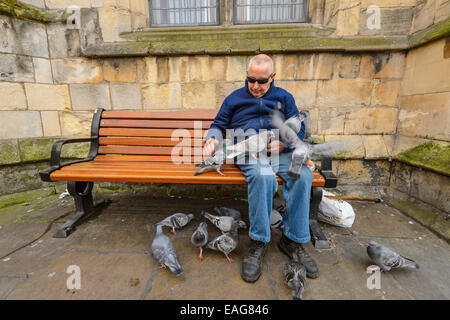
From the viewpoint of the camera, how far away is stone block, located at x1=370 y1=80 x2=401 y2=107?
2.99 metres

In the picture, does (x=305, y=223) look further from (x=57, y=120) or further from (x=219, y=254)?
(x=57, y=120)

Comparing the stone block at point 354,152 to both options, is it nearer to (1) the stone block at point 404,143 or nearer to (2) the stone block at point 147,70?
(1) the stone block at point 404,143

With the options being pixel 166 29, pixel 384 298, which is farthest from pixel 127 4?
pixel 384 298

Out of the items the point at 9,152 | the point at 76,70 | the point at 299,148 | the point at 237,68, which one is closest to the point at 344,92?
the point at 237,68

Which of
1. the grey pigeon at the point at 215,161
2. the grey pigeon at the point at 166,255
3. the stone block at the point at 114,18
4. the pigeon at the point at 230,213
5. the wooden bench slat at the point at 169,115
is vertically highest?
the stone block at the point at 114,18

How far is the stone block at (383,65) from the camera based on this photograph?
2.92 metres

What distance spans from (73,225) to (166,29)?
296cm

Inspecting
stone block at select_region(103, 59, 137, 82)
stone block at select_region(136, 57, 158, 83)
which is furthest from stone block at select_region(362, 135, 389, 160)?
stone block at select_region(103, 59, 137, 82)

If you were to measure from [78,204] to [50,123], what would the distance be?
168 centimetres

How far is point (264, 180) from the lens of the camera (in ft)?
5.57

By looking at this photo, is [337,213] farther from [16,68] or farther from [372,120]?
[16,68]

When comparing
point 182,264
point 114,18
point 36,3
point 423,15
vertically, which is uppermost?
point 36,3

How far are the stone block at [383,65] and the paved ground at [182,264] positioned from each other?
189cm

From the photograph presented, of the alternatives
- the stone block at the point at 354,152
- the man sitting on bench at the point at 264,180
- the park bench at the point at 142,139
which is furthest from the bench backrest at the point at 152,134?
the stone block at the point at 354,152
